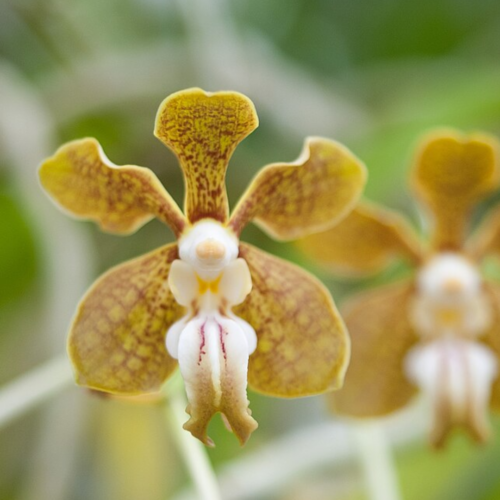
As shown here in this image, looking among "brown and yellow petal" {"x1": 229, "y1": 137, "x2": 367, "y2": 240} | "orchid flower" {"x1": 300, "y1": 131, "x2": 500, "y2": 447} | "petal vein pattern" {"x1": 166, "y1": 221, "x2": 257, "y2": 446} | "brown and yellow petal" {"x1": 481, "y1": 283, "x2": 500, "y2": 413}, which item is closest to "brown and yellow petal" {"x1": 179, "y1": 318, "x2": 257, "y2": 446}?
"petal vein pattern" {"x1": 166, "y1": 221, "x2": 257, "y2": 446}

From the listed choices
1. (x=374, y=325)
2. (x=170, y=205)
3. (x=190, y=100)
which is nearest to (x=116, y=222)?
(x=170, y=205)

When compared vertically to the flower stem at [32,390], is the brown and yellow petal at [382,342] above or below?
below

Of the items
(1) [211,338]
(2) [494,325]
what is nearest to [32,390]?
(1) [211,338]

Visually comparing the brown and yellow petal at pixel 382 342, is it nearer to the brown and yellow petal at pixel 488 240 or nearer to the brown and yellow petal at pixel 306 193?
the brown and yellow petal at pixel 488 240

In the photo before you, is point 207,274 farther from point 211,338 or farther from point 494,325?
point 494,325

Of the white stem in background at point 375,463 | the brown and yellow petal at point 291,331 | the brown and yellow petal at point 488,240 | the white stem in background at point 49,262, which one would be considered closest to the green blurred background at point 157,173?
the white stem in background at point 49,262

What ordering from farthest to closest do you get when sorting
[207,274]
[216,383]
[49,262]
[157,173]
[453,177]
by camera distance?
[157,173] < [49,262] < [453,177] < [207,274] < [216,383]
